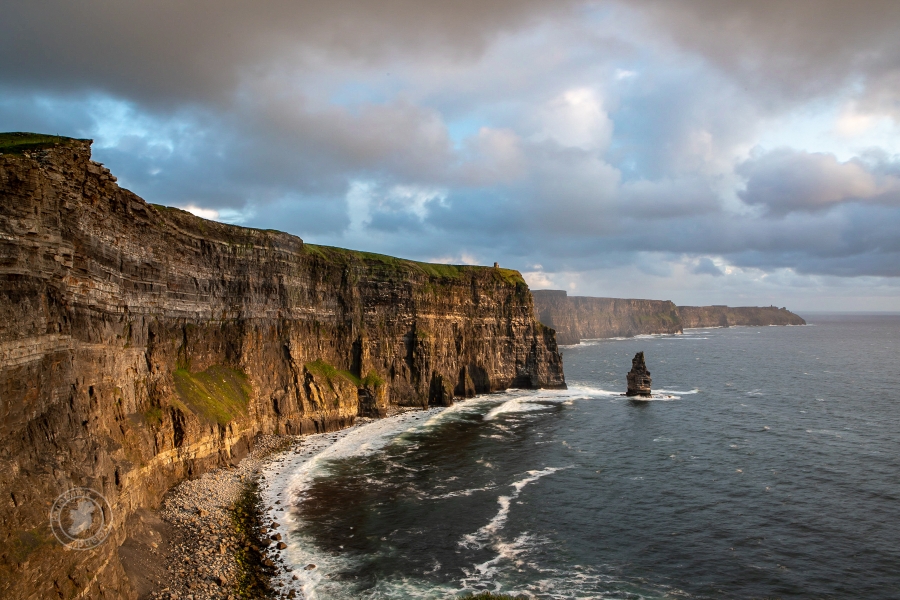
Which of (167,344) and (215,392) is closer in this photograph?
(167,344)

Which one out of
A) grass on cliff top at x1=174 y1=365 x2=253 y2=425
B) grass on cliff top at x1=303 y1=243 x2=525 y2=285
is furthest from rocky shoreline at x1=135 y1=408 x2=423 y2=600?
grass on cliff top at x1=303 y1=243 x2=525 y2=285

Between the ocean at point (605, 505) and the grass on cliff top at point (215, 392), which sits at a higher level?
the grass on cliff top at point (215, 392)

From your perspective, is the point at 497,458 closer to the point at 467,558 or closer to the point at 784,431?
the point at 467,558

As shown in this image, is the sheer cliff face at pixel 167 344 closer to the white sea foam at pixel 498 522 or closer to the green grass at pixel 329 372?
the green grass at pixel 329 372

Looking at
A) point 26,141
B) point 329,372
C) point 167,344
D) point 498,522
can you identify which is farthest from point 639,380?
point 26,141

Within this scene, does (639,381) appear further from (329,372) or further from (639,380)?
(329,372)

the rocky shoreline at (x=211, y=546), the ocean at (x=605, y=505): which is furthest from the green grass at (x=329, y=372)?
the rocky shoreline at (x=211, y=546)

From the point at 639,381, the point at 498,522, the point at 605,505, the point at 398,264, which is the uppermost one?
the point at 398,264

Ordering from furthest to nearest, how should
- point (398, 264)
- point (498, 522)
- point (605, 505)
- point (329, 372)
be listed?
point (398, 264) → point (329, 372) → point (605, 505) → point (498, 522)
